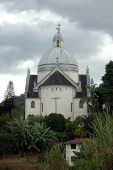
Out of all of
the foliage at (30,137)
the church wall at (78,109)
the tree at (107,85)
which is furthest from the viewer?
the church wall at (78,109)

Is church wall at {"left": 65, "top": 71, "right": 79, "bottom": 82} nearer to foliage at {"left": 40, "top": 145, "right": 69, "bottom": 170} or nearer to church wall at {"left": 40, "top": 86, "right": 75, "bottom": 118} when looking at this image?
church wall at {"left": 40, "top": 86, "right": 75, "bottom": 118}

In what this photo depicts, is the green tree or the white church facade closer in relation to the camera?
the green tree

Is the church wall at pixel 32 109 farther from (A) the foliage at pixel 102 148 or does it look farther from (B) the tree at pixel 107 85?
(A) the foliage at pixel 102 148

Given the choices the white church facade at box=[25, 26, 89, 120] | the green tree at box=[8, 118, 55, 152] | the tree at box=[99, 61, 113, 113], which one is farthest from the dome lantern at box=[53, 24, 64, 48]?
the green tree at box=[8, 118, 55, 152]

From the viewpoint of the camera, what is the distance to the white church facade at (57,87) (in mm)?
69000

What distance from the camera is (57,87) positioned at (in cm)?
6844

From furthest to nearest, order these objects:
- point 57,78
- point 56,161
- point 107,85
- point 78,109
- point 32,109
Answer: point 32,109 < point 78,109 < point 57,78 < point 107,85 < point 56,161

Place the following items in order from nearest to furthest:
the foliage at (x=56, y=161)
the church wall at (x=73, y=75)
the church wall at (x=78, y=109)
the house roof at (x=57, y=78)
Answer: the foliage at (x=56, y=161), the house roof at (x=57, y=78), the church wall at (x=78, y=109), the church wall at (x=73, y=75)

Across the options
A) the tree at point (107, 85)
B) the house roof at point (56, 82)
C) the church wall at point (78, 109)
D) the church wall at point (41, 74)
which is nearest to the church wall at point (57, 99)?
the house roof at point (56, 82)

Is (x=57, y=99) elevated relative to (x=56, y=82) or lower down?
lower down

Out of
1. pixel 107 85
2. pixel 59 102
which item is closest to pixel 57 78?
pixel 59 102

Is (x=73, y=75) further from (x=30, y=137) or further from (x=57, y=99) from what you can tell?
(x=30, y=137)

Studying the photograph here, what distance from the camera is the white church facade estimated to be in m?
69.0

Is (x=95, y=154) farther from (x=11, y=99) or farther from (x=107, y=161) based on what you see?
(x=11, y=99)
